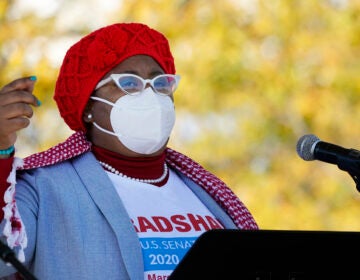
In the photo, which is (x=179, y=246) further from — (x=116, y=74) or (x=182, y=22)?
(x=182, y=22)

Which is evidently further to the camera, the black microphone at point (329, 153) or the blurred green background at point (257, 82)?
the blurred green background at point (257, 82)

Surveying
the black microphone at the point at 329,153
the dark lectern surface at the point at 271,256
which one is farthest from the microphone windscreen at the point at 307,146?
the dark lectern surface at the point at 271,256

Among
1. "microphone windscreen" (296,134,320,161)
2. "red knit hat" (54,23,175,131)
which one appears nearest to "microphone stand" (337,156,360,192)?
"microphone windscreen" (296,134,320,161)

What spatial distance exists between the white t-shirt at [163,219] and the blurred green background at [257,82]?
420cm

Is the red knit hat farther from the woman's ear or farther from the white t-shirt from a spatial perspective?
the white t-shirt

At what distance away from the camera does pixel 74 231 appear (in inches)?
124

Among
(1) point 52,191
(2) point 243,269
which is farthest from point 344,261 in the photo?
(1) point 52,191

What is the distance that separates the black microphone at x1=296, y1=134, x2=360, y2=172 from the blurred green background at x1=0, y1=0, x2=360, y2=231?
16.1ft

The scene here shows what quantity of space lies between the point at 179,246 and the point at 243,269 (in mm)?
899

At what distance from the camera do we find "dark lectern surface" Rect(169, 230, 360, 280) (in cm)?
238

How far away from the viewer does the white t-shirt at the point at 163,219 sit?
322 cm

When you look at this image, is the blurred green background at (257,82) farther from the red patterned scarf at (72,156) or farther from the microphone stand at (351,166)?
the microphone stand at (351,166)

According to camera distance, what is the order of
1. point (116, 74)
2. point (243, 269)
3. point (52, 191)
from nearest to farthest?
point (243, 269), point (52, 191), point (116, 74)

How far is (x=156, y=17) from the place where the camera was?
7859 mm
